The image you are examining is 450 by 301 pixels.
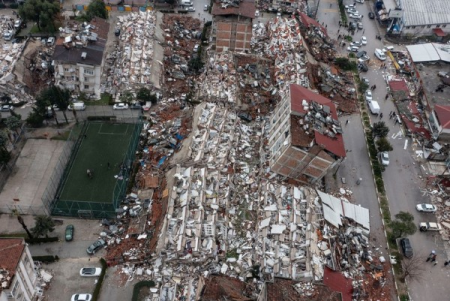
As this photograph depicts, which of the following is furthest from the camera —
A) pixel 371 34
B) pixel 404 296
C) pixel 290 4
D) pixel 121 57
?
pixel 290 4

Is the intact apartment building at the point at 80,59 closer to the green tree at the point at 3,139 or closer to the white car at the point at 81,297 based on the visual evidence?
the green tree at the point at 3,139

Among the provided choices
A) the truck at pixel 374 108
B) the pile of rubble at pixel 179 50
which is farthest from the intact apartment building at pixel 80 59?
the truck at pixel 374 108

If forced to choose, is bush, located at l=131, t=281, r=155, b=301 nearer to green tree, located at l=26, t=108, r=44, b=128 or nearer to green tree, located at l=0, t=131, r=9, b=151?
green tree, located at l=0, t=131, r=9, b=151

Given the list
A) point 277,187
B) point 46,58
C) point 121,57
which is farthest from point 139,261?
point 46,58

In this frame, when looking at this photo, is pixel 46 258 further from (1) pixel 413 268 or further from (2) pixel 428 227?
(2) pixel 428 227

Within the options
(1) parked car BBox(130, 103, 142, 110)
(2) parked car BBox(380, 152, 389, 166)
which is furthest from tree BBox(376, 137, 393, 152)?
(1) parked car BBox(130, 103, 142, 110)

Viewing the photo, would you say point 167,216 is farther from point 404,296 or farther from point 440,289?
point 440,289
